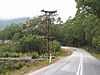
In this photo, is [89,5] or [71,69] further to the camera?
[89,5]

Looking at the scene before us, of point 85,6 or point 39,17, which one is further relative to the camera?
point 39,17

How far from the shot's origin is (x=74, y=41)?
148 metres

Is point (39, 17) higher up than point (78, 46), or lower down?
higher up

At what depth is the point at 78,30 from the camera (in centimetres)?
13325

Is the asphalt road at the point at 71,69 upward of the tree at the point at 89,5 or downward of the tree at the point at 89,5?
downward

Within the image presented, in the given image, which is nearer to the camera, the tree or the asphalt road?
the asphalt road

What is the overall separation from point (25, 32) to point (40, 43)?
2875 cm

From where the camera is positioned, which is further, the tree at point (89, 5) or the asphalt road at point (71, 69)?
the tree at point (89, 5)

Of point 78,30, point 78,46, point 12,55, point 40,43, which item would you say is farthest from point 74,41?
point 12,55

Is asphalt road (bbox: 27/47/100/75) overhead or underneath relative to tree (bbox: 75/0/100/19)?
underneath

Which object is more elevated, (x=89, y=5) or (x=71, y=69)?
(x=89, y=5)

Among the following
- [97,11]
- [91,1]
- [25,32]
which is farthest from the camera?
[25,32]

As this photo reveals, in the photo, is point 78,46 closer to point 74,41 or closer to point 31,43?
point 74,41

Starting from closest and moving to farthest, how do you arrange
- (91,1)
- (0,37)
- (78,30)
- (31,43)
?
(91,1) → (31,43) → (78,30) → (0,37)
